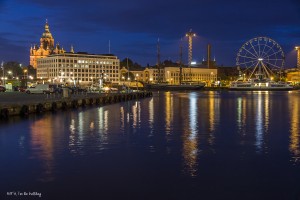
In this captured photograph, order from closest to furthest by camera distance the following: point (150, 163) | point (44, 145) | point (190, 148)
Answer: point (150, 163) → point (190, 148) → point (44, 145)

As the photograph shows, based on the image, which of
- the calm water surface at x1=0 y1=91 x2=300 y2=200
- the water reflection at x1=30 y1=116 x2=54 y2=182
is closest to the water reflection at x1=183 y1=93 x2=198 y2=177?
the calm water surface at x1=0 y1=91 x2=300 y2=200

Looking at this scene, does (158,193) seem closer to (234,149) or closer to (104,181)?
(104,181)

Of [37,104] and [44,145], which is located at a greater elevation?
[37,104]

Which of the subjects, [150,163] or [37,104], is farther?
[37,104]

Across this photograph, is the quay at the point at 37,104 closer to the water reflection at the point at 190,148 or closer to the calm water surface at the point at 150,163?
the calm water surface at the point at 150,163

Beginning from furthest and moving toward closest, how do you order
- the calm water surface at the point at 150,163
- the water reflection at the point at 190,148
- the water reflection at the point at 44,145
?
1. the water reflection at the point at 190,148
2. the water reflection at the point at 44,145
3. the calm water surface at the point at 150,163

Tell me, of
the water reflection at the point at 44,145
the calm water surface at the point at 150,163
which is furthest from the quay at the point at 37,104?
the calm water surface at the point at 150,163

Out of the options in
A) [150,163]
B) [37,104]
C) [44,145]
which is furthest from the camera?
[37,104]

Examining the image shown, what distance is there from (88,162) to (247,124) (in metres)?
22.0

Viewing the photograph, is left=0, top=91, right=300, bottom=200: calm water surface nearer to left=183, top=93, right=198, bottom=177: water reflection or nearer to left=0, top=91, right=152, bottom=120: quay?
left=183, top=93, right=198, bottom=177: water reflection

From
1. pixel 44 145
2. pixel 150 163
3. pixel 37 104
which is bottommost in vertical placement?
pixel 150 163

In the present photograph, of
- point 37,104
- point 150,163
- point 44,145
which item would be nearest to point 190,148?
point 150,163

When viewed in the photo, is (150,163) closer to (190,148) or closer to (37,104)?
(190,148)

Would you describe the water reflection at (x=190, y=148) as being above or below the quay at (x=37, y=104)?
below
